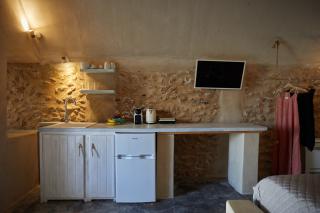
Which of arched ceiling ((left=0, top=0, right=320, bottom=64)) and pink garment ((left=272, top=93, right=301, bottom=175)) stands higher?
arched ceiling ((left=0, top=0, right=320, bottom=64))

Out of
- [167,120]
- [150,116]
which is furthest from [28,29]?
[167,120]

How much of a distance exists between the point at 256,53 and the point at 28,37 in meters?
3.26

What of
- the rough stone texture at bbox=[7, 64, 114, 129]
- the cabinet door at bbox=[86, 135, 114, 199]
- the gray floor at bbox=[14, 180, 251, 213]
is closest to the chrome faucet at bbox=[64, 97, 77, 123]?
the rough stone texture at bbox=[7, 64, 114, 129]

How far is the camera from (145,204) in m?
2.79

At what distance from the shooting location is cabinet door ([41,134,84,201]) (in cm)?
279

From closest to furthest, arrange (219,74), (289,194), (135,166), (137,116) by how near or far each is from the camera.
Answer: (289,194), (135,166), (137,116), (219,74)

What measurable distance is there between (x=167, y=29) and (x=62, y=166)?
88.1 inches

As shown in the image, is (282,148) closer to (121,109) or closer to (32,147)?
(121,109)

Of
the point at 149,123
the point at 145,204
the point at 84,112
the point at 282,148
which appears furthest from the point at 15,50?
the point at 282,148

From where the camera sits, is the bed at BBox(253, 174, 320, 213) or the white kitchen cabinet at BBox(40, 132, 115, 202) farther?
the white kitchen cabinet at BBox(40, 132, 115, 202)

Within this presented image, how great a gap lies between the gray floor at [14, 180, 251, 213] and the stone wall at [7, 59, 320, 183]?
25.7 inches

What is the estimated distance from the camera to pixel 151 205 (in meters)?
2.76

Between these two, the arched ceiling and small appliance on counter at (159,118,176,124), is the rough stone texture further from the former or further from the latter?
small appliance on counter at (159,118,176,124)

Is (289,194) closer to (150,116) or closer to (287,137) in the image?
(287,137)
